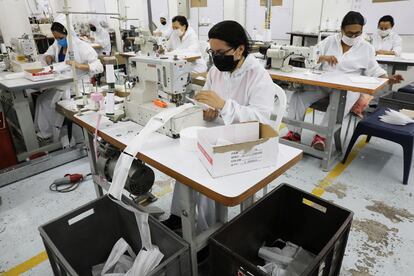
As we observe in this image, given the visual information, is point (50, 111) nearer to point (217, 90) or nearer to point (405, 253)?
point (217, 90)

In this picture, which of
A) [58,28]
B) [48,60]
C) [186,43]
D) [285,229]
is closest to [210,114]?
[285,229]

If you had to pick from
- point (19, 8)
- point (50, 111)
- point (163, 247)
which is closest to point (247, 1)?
point (19, 8)

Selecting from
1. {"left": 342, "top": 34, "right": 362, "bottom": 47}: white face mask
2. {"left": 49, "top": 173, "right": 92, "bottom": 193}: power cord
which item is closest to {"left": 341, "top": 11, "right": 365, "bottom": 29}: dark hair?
{"left": 342, "top": 34, "right": 362, "bottom": 47}: white face mask

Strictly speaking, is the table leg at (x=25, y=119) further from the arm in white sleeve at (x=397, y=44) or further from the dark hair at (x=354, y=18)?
the arm in white sleeve at (x=397, y=44)

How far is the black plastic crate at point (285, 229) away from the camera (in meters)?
1.22

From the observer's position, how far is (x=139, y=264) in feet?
4.23

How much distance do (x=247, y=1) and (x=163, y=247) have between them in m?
6.60

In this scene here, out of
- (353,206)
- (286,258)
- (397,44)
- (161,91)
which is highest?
(397,44)

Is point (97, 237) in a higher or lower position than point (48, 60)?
lower

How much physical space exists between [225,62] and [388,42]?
4.51 m

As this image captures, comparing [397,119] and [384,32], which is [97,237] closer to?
[397,119]

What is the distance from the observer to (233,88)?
1.80 m

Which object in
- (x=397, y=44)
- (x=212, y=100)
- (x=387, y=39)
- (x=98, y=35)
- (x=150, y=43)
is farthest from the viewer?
(x=98, y=35)

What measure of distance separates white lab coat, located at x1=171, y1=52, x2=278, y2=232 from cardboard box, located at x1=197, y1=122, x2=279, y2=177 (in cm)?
28
